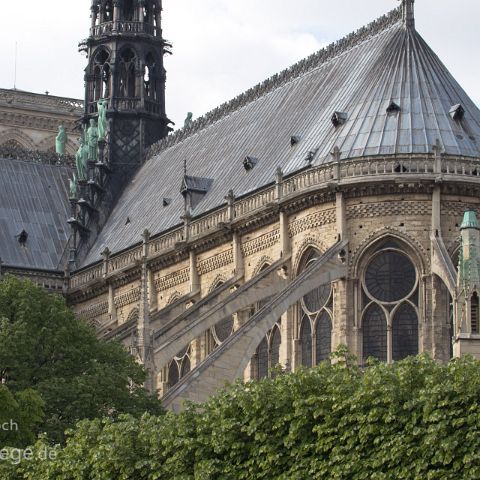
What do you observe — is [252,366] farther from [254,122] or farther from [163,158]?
[163,158]

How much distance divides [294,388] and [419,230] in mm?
21863

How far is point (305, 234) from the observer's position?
67.1 meters

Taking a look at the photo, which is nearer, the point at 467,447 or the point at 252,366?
the point at 467,447

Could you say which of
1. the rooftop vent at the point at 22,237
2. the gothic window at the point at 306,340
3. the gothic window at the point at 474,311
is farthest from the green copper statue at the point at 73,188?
the gothic window at the point at 474,311

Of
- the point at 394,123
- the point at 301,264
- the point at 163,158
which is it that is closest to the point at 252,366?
the point at 301,264

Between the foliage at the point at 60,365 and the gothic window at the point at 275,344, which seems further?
the gothic window at the point at 275,344

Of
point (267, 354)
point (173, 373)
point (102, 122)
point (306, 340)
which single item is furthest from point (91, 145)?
point (306, 340)

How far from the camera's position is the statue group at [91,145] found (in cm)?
8831

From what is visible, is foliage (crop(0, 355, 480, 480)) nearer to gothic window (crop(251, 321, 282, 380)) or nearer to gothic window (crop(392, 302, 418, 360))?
gothic window (crop(392, 302, 418, 360))

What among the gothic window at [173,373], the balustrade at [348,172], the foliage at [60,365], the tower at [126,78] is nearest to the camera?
the foliage at [60,365]

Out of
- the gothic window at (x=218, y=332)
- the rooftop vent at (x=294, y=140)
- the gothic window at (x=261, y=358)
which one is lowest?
the gothic window at (x=261, y=358)

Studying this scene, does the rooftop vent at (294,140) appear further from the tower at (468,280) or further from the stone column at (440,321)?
the tower at (468,280)

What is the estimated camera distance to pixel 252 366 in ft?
228

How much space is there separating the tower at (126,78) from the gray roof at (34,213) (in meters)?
2.71
